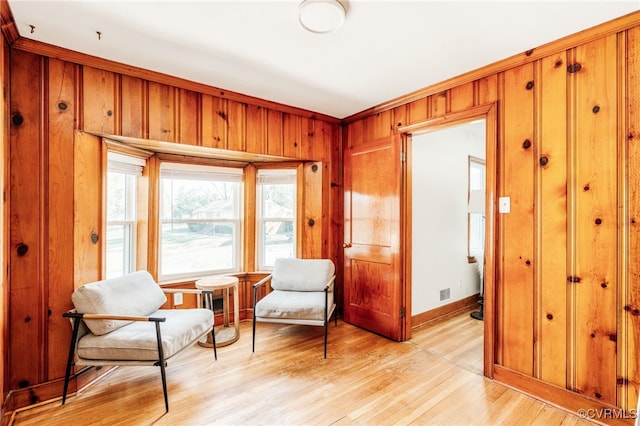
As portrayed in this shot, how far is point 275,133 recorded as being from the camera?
3.26 metres

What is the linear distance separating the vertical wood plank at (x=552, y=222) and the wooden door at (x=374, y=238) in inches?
46.9

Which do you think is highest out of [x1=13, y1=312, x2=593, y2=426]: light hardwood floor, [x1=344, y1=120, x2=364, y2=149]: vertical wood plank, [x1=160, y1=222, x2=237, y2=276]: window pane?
[x1=344, y1=120, x2=364, y2=149]: vertical wood plank

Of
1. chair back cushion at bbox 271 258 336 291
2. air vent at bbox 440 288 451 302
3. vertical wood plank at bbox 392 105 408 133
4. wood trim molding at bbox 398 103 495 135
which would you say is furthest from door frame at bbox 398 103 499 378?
chair back cushion at bbox 271 258 336 291

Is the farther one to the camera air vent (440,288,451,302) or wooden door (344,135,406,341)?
air vent (440,288,451,302)

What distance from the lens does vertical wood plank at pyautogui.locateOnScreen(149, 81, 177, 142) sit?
8.35 feet

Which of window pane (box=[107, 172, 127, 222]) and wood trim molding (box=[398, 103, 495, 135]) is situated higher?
wood trim molding (box=[398, 103, 495, 135])

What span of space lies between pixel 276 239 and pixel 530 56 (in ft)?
9.80

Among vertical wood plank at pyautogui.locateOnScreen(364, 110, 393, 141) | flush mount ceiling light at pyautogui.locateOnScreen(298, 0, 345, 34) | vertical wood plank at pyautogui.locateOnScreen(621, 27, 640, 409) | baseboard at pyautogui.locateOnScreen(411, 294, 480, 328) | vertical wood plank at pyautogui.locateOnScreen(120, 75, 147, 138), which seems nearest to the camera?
flush mount ceiling light at pyautogui.locateOnScreen(298, 0, 345, 34)

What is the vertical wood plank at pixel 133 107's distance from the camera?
241 cm

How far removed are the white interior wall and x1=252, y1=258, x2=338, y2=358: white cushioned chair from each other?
105cm

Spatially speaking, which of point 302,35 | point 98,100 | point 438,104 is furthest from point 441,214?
point 98,100

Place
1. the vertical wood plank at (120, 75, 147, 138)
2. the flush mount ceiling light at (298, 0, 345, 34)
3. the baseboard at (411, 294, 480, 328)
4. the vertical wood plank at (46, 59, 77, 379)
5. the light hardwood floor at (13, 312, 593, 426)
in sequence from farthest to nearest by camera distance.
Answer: the baseboard at (411, 294, 480, 328) → the vertical wood plank at (120, 75, 147, 138) → the vertical wood plank at (46, 59, 77, 379) → the light hardwood floor at (13, 312, 593, 426) → the flush mount ceiling light at (298, 0, 345, 34)

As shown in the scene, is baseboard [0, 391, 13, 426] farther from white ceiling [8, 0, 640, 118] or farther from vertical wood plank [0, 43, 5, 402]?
white ceiling [8, 0, 640, 118]

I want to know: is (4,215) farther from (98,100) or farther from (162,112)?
(162,112)
